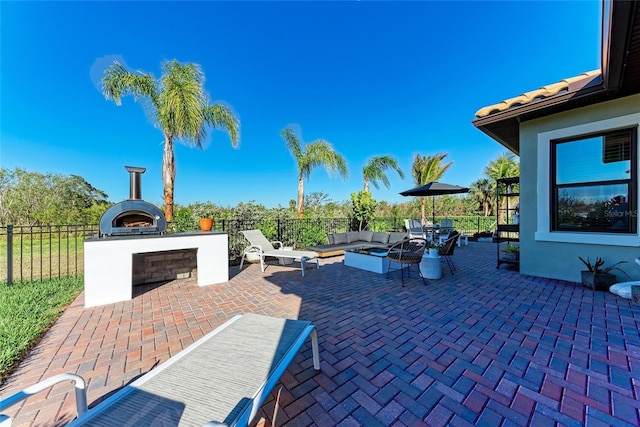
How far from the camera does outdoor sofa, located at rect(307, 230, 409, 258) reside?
7.06 meters

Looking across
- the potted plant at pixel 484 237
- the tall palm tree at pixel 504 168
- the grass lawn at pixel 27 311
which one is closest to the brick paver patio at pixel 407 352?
the grass lawn at pixel 27 311

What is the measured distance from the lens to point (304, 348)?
7.75 ft

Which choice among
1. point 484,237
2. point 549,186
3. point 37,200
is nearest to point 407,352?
point 549,186

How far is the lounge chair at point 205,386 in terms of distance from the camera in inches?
42.5

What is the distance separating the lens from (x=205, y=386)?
1.33m

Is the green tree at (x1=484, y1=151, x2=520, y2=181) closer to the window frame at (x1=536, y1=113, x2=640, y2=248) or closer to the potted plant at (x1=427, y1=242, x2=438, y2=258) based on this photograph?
the window frame at (x1=536, y1=113, x2=640, y2=248)

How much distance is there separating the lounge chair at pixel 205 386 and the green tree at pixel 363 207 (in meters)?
8.15

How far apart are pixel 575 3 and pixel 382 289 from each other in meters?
6.57

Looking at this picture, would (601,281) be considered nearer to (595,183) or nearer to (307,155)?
(595,183)

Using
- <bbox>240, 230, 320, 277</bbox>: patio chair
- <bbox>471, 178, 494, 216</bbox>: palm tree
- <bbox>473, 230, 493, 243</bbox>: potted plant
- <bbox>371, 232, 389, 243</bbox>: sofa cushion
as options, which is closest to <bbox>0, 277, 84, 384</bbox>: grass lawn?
<bbox>240, 230, 320, 277</bbox>: patio chair

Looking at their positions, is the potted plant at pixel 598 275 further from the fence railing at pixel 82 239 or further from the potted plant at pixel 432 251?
the fence railing at pixel 82 239

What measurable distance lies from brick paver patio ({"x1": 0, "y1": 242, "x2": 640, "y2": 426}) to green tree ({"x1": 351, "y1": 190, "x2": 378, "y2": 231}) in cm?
568

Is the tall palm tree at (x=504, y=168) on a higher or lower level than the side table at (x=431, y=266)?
higher

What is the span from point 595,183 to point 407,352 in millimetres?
5048
